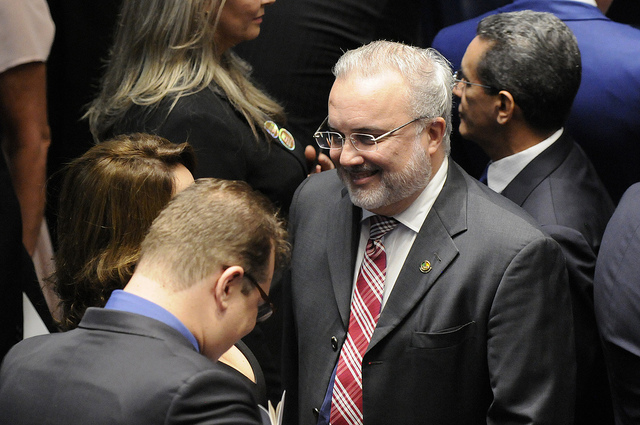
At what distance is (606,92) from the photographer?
110 inches

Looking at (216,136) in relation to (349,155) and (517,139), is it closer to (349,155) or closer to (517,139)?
(349,155)

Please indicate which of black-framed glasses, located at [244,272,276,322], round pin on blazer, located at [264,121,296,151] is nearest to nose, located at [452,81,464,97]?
round pin on blazer, located at [264,121,296,151]

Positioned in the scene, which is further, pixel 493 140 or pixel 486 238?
pixel 493 140

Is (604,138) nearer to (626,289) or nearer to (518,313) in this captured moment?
(626,289)

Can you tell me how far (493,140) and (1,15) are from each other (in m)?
1.78

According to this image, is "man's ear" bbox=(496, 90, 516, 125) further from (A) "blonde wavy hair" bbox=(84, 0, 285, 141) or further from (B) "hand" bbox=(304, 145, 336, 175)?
(A) "blonde wavy hair" bbox=(84, 0, 285, 141)

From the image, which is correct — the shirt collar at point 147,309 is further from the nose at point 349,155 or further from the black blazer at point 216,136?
the black blazer at point 216,136

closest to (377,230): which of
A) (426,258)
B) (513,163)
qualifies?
(426,258)

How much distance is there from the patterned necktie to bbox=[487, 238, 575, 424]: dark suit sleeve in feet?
1.08

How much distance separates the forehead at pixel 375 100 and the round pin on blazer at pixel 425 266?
0.39 metres

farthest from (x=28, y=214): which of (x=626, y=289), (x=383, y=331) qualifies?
(x=626, y=289)

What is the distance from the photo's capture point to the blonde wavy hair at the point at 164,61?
7.90 ft

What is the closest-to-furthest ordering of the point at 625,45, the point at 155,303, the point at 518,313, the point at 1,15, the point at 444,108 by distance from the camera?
the point at 155,303, the point at 518,313, the point at 444,108, the point at 1,15, the point at 625,45

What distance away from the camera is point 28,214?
2.92 m
